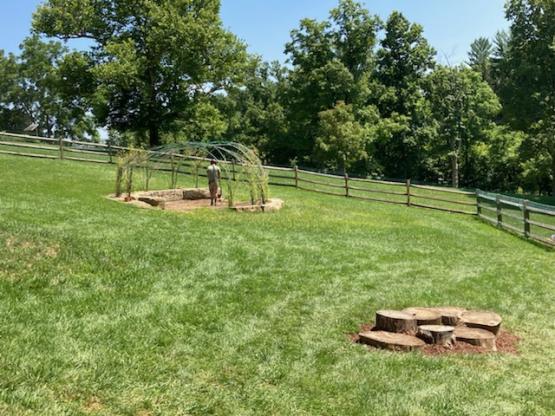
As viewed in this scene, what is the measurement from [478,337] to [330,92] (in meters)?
34.6

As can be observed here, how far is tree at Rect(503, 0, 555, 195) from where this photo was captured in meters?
33.7

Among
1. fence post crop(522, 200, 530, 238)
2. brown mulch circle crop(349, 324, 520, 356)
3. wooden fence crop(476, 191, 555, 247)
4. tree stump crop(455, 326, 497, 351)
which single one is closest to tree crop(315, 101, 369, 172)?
wooden fence crop(476, 191, 555, 247)

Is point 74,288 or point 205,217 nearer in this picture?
point 74,288

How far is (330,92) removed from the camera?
39.8 metres

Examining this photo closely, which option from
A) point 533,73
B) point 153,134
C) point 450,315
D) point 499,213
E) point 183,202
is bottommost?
point 450,315

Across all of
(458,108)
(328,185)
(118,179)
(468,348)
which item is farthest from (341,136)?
(468,348)

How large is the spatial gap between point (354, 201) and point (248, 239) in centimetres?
1059

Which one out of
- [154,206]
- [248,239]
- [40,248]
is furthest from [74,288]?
[154,206]

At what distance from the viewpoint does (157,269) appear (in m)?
8.08

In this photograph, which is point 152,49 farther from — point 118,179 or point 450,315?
point 450,315

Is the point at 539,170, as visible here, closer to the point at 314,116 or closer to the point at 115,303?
the point at 314,116

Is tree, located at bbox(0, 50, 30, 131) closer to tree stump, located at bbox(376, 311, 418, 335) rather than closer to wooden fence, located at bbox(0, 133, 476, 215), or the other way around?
wooden fence, located at bbox(0, 133, 476, 215)

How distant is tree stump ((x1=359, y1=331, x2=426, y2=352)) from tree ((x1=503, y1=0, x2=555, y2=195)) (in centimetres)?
3113

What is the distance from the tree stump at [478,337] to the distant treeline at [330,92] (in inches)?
996
